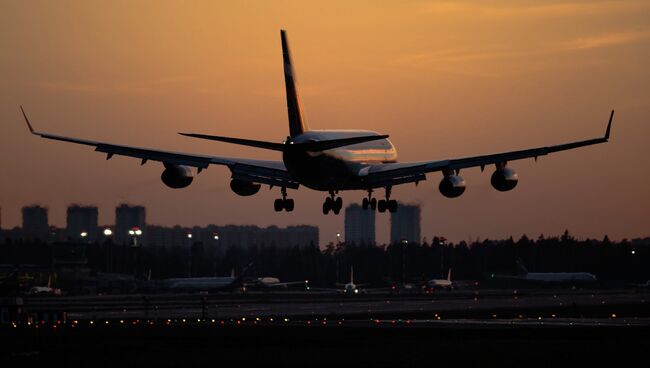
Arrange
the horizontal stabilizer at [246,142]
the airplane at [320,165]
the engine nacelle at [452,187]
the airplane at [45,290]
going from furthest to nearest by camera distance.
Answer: the airplane at [45,290]
the engine nacelle at [452,187]
the airplane at [320,165]
the horizontal stabilizer at [246,142]

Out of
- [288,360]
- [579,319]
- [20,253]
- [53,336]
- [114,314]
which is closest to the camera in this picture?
[288,360]

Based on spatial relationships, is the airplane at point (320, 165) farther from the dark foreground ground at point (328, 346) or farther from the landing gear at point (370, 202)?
the dark foreground ground at point (328, 346)

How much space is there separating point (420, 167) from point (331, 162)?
748cm

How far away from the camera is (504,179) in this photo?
84750mm

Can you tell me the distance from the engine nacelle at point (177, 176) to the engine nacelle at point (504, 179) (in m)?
21.5

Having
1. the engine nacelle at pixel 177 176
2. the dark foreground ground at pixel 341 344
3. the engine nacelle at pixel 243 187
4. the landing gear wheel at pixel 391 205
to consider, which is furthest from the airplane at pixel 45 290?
the landing gear wheel at pixel 391 205

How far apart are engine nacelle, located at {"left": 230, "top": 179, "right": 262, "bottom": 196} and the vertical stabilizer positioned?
8647 mm

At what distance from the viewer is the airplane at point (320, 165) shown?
80.5 metres

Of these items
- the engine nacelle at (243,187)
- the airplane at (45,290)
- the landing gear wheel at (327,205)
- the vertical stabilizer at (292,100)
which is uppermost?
the vertical stabilizer at (292,100)

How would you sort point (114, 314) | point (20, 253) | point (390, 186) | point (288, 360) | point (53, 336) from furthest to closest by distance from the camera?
point (20, 253), point (114, 314), point (390, 186), point (53, 336), point (288, 360)

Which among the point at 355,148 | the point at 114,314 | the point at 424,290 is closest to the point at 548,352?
the point at 355,148

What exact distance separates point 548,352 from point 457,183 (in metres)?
36.4

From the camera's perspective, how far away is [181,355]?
164 ft

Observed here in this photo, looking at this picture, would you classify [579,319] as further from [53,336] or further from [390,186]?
[53,336]
